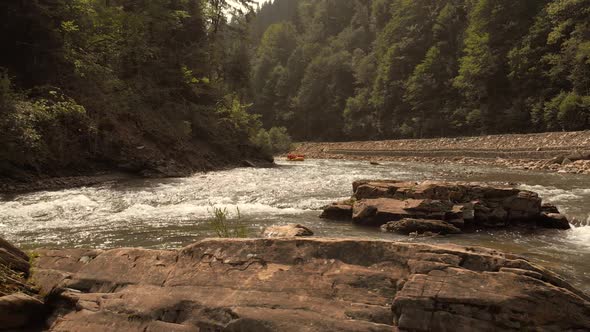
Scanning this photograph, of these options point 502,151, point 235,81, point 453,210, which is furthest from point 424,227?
point 235,81

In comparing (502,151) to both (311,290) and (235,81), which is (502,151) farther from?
(311,290)

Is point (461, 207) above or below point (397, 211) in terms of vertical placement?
above

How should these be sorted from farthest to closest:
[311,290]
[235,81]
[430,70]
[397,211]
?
[430,70] < [235,81] < [397,211] < [311,290]

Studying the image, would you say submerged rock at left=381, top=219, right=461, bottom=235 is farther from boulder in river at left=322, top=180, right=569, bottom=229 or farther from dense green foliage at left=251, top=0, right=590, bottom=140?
dense green foliage at left=251, top=0, right=590, bottom=140

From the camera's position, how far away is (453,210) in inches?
374

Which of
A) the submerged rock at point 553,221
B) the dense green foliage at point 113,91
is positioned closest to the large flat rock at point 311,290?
the submerged rock at point 553,221

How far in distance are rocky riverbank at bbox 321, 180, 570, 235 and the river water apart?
0.43 metres

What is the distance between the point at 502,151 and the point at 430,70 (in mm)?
29254

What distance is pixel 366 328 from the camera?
3211 mm

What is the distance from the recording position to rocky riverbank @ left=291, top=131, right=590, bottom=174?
23.3 m

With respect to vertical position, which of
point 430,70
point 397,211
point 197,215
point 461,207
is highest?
point 430,70

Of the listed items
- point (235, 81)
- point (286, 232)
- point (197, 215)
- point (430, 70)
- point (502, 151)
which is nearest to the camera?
point (286, 232)

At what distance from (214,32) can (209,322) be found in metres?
35.6

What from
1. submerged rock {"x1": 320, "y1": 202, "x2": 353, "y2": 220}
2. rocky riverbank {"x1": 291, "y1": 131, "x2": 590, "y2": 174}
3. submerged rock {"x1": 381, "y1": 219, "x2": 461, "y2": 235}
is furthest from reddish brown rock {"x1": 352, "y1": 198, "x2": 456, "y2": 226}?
rocky riverbank {"x1": 291, "y1": 131, "x2": 590, "y2": 174}
